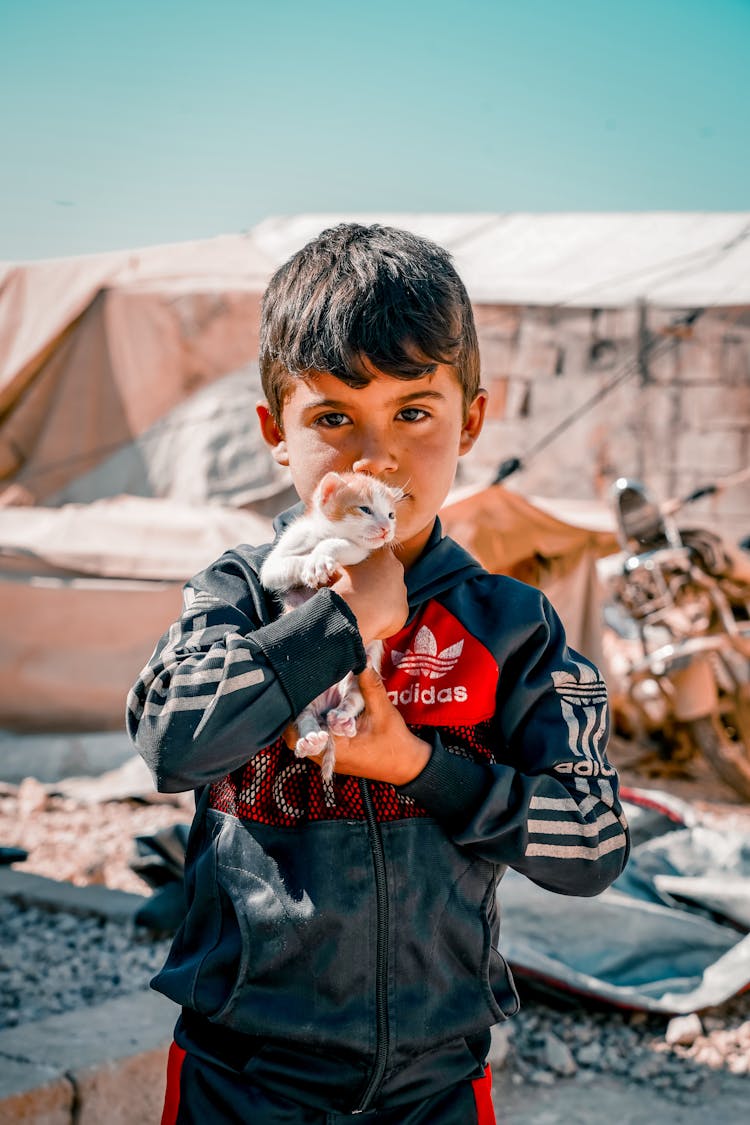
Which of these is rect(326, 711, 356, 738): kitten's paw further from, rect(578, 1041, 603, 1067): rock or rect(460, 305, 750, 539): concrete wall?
rect(460, 305, 750, 539): concrete wall

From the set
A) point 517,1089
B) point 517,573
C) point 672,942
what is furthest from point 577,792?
point 517,573

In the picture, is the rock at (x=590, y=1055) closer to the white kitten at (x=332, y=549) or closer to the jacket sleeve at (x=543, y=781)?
the jacket sleeve at (x=543, y=781)

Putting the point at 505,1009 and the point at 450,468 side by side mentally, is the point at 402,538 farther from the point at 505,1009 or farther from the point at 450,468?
the point at 505,1009

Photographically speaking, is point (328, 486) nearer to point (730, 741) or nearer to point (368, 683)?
point (368, 683)

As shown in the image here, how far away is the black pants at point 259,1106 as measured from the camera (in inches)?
53.4

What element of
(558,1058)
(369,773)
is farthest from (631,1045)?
(369,773)

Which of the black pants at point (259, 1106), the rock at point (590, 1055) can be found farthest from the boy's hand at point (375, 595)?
the rock at point (590, 1055)

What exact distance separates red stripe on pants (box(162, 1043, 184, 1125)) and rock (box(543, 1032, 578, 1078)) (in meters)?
1.94

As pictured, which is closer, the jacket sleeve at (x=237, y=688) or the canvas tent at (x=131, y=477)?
the jacket sleeve at (x=237, y=688)

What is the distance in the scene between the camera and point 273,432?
165 cm

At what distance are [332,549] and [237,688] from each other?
282mm

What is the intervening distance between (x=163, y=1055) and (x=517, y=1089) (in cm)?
108

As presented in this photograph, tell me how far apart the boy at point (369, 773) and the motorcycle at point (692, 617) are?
4.42m

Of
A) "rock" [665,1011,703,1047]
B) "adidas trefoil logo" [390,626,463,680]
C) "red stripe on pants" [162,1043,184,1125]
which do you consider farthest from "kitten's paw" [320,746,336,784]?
"rock" [665,1011,703,1047]
